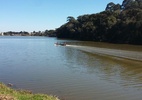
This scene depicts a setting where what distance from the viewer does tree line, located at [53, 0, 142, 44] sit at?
→ 293 ft

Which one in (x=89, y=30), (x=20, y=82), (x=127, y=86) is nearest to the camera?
(x=127, y=86)

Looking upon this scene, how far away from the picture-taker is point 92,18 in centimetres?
13788

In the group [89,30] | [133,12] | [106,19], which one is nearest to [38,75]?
[133,12]

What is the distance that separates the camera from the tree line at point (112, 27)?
89.4 meters

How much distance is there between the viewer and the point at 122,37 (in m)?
95.7

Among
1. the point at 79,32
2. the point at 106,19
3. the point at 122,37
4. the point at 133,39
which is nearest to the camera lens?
the point at 133,39

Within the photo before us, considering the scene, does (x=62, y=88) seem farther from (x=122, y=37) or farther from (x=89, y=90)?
(x=122, y=37)

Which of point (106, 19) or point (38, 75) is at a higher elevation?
point (106, 19)

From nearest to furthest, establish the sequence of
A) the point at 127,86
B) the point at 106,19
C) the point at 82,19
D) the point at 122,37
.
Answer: the point at 127,86, the point at 122,37, the point at 106,19, the point at 82,19

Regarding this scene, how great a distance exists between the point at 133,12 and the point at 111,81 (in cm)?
8699

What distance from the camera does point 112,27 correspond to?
110 m

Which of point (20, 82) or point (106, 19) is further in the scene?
point (106, 19)

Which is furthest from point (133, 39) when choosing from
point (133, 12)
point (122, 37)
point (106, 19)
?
point (106, 19)

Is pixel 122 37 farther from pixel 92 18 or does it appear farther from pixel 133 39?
pixel 92 18
